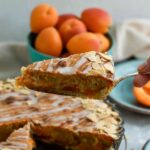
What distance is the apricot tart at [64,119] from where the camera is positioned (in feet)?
3.91

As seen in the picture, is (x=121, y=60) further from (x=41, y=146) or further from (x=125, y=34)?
(x=41, y=146)

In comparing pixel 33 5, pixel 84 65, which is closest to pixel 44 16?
pixel 33 5

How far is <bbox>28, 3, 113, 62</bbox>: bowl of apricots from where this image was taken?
1.45 m

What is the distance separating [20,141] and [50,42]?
0.39 m

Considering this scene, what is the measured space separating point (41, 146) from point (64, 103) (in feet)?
0.39

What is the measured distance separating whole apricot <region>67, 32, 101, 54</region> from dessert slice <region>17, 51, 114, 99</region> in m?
0.28

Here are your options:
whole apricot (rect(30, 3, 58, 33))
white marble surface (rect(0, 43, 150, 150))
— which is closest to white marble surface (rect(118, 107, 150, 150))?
white marble surface (rect(0, 43, 150, 150))

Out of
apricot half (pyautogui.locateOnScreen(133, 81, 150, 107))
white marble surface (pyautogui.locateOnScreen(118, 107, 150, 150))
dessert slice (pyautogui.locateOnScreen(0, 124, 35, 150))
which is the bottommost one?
white marble surface (pyautogui.locateOnScreen(118, 107, 150, 150))

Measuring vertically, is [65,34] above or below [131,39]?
above

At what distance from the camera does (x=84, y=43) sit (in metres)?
1.43

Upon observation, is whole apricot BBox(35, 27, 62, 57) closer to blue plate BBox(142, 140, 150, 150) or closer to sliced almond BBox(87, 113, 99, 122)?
sliced almond BBox(87, 113, 99, 122)

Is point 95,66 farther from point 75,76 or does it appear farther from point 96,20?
point 96,20

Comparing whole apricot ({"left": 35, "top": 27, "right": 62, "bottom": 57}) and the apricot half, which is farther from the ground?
whole apricot ({"left": 35, "top": 27, "right": 62, "bottom": 57})

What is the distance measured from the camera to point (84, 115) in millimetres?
1234
